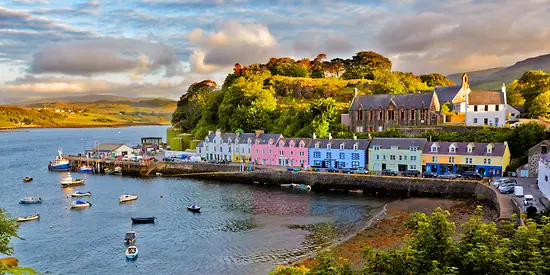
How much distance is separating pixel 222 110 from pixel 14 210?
4682cm

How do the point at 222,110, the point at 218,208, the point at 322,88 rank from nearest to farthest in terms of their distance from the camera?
the point at 218,208 < the point at 222,110 < the point at 322,88

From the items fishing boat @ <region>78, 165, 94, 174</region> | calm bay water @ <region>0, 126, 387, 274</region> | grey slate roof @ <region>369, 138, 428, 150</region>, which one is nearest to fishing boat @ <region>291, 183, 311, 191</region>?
calm bay water @ <region>0, 126, 387, 274</region>

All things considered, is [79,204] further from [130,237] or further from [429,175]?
[429,175]

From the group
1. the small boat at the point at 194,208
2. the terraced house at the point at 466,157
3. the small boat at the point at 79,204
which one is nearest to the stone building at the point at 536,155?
the terraced house at the point at 466,157

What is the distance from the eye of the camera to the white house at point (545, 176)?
35.1m

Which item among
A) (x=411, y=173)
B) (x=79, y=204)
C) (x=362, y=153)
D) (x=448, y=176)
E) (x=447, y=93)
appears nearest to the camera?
(x=79, y=204)

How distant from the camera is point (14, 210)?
44688 mm

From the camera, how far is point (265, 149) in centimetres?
6431

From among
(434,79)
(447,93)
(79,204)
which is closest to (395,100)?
(447,93)

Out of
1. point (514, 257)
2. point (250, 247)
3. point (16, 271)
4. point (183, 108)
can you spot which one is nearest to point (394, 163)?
point (250, 247)

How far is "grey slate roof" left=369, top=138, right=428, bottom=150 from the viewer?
53.5 meters

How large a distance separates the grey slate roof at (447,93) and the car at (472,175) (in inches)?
998

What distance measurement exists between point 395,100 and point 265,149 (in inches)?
932

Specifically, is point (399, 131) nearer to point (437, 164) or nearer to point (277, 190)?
point (437, 164)
